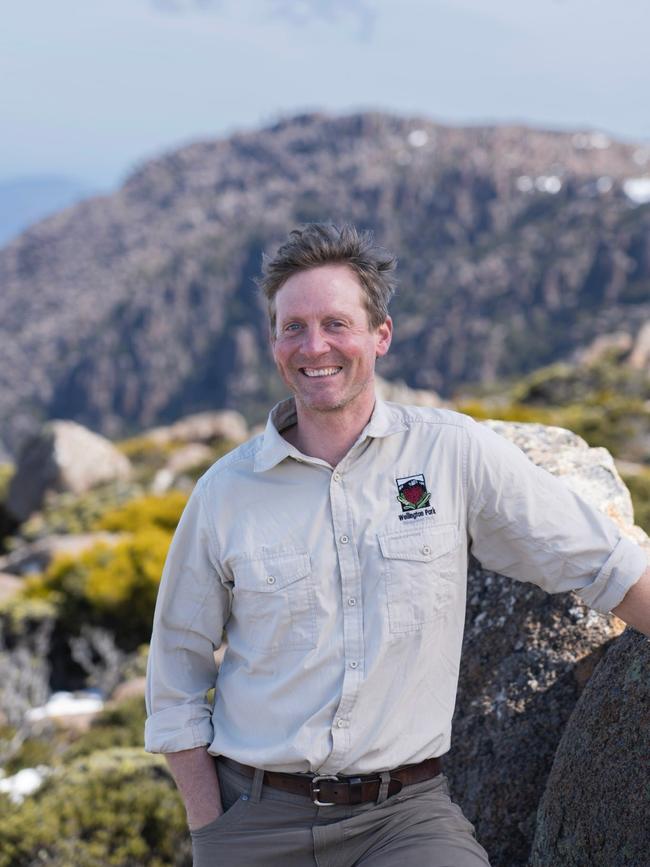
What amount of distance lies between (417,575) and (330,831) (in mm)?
740

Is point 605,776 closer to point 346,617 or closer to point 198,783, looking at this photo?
point 346,617

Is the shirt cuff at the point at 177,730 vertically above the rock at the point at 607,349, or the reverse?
the shirt cuff at the point at 177,730

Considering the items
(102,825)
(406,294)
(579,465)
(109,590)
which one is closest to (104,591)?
(109,590)

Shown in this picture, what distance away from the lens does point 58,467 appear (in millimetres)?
22484

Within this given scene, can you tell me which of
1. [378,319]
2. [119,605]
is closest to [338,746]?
[378,319]

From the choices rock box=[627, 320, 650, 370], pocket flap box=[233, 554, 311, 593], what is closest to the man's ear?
pocket flap box=[233, 554, 311, 593]

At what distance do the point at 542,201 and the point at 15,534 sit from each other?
155 meters

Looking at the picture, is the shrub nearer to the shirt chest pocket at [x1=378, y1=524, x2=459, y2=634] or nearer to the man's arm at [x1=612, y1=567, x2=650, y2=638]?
the shirt chest pocket at [x1=378, y1=524, x2=459, y2=634]

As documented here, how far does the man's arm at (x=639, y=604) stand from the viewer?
8.58 ft

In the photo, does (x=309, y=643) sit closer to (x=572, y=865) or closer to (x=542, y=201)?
(x=572, y=865)

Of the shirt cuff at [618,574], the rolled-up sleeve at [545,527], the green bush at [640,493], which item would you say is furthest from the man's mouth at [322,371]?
the green bush at [640,493]

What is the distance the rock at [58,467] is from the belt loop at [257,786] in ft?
67.0

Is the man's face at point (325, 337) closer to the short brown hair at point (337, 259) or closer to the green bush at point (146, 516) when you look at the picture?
the short brown hair at point (337, 259)

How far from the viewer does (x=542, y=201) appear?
16412cm
